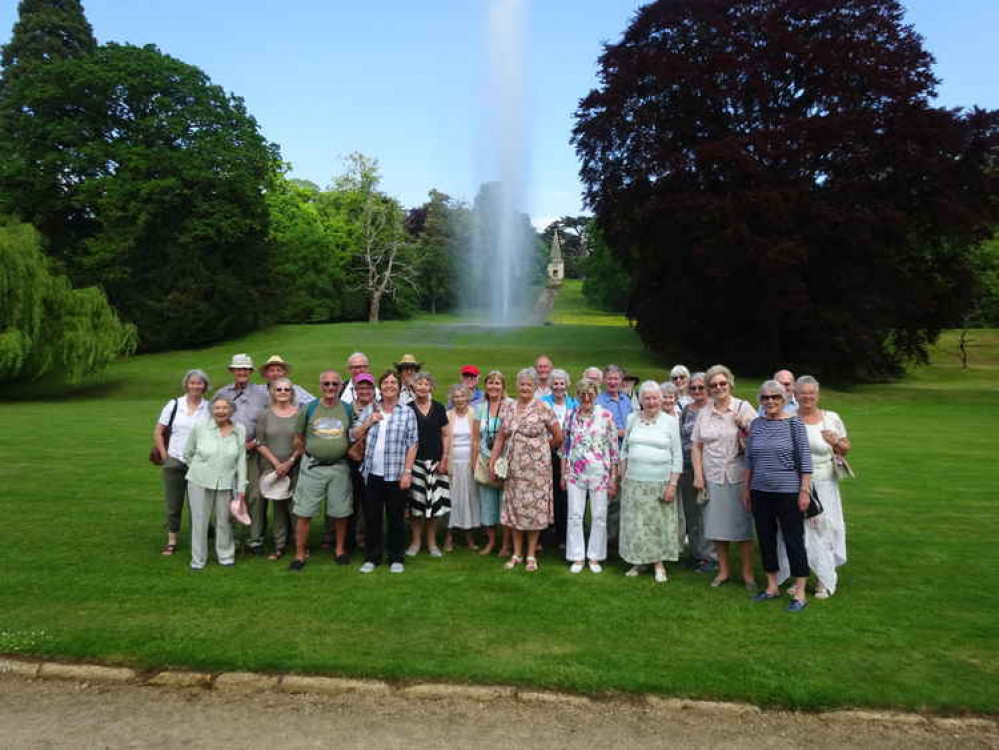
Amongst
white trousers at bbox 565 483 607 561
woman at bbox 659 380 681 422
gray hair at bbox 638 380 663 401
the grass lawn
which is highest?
gray hair at bbox 638 380 663 401

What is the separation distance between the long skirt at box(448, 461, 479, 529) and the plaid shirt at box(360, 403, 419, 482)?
3.01 ft

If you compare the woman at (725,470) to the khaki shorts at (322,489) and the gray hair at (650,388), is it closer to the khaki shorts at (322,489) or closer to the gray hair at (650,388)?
the gray hair at (650,388)

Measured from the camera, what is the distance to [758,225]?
29250mm

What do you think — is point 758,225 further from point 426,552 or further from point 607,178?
point 426,552

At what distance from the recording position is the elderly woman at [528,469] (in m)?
7.17

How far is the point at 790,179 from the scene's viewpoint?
97.1ft

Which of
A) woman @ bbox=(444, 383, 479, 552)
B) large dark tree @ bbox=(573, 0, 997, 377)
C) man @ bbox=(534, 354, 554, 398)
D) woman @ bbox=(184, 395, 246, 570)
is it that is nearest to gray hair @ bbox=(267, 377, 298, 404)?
woman @ bbox=(184, 395, 246, 570)

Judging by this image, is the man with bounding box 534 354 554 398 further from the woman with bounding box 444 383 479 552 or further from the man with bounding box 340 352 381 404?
the man with bounding box 340 352 381 404

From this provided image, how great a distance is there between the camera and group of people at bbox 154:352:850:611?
21.1ft

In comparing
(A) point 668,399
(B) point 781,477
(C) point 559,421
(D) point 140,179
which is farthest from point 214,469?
(D) point 140,179

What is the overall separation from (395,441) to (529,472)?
1.37 meters

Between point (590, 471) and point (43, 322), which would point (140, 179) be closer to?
point (43, 322)

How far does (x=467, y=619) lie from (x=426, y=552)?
2.12 meters

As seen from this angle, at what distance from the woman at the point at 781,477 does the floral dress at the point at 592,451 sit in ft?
4.56
